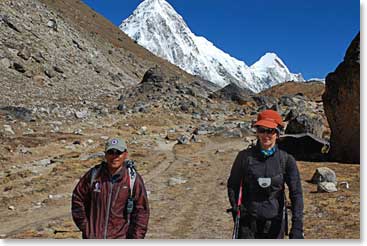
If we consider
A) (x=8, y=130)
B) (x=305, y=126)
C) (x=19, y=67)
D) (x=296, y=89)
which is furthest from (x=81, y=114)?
(x=296, y=89)

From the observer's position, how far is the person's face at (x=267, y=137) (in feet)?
13.6

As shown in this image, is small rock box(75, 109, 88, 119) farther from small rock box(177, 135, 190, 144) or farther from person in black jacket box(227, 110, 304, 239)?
person in black jacket box(227, 110, 304, 239)

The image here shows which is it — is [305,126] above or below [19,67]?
below

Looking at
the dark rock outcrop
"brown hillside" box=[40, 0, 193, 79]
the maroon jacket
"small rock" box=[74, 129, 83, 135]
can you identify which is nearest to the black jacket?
the maroon jacket

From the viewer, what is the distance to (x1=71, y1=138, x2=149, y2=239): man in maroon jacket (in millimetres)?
4203

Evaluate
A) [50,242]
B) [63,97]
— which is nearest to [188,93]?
[63,97]

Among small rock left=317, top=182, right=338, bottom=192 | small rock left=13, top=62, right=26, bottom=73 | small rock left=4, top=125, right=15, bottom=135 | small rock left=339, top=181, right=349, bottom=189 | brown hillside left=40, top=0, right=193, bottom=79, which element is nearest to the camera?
small rock left=317, top=182, right=338, bottom=192

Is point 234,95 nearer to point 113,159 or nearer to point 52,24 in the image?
point 52,24

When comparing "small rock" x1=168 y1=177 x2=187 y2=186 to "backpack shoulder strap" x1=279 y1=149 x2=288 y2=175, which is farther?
"small rock" x1=168 y1=177 x2=187 y2=186

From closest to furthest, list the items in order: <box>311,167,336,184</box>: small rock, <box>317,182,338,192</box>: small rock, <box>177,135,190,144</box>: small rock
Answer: <box>317,182,338,192</box>: small rock < <box>311,167,336,184</box>: small rock < <box>177,135,190,144</box>: small rock

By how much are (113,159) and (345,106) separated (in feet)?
33.0

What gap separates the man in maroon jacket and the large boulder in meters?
9.37

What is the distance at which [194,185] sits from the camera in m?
11.8

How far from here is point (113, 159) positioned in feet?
13.9
